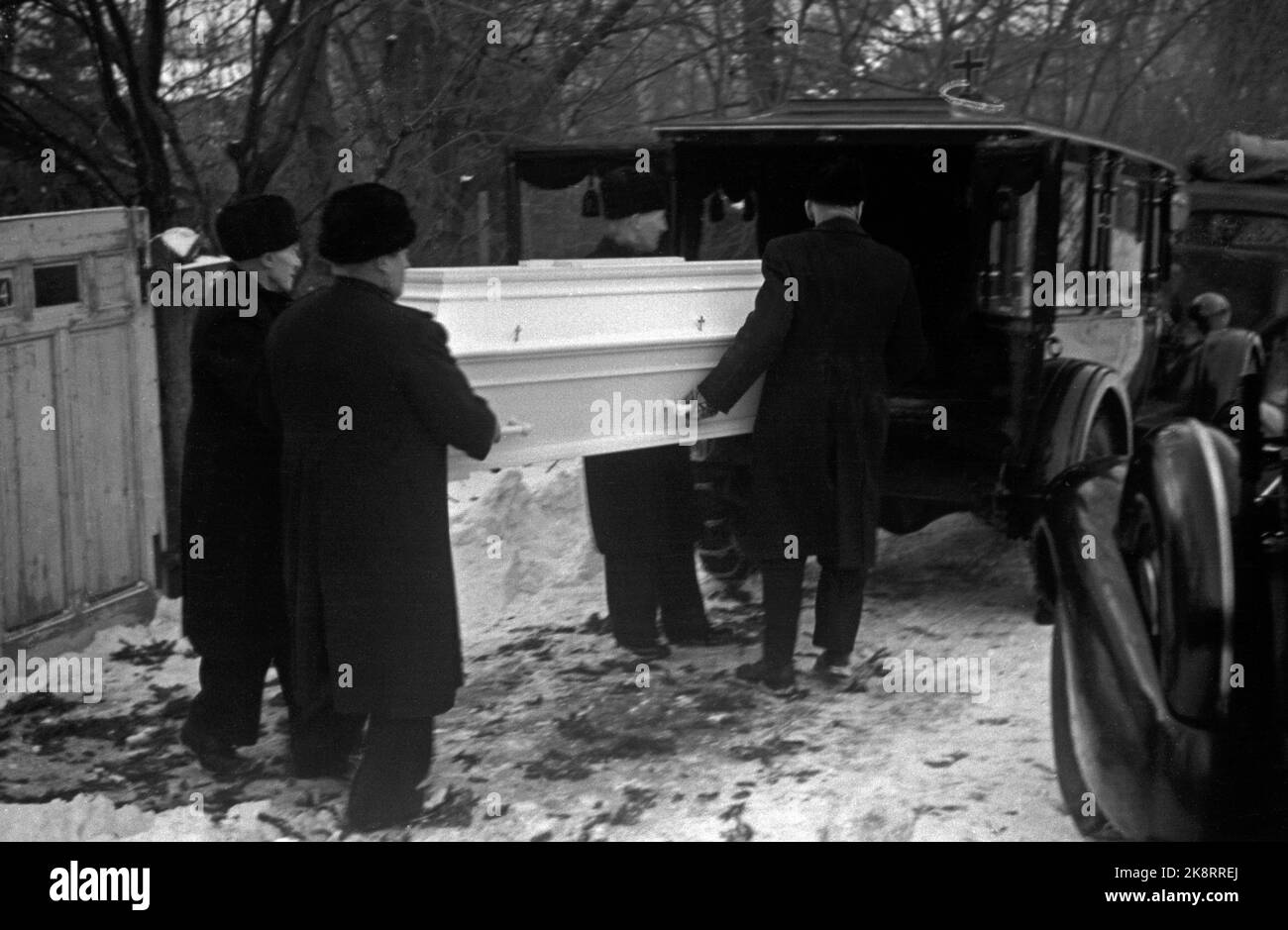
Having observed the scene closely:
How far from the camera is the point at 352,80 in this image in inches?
223

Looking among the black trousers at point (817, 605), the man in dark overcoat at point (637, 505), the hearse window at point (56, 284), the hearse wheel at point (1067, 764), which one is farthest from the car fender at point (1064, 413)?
the hearse window at point (56, 284)

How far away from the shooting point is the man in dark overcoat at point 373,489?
3615mm

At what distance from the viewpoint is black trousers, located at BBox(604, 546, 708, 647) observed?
5.27 metres

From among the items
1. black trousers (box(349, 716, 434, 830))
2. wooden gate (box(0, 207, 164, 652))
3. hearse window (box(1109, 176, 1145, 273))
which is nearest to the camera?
black trousers (box(349, 716, 434, 830))

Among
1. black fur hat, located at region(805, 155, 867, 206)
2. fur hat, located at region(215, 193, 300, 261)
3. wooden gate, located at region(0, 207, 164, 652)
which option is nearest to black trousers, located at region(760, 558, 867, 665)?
black fur hat, located at region(805, 155, 867, 206)

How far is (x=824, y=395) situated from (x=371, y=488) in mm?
1667

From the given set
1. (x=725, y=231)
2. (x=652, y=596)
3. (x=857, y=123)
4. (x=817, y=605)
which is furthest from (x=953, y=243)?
(x=652, y=596)

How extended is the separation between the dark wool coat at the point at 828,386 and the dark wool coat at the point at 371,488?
4.38ft

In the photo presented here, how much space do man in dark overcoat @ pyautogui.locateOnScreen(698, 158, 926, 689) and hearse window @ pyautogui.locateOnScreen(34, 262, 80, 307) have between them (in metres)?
2.34

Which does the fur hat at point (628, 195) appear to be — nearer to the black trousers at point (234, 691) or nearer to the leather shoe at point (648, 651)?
the leather shoe at point (648, 651)

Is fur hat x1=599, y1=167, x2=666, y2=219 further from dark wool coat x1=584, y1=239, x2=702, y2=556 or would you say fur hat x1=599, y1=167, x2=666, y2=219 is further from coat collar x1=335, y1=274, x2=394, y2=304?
coat collar x1=335, y1=274, x2=394, y2=304

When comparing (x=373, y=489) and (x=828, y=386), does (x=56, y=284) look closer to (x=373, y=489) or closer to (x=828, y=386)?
(x=373, y=489)

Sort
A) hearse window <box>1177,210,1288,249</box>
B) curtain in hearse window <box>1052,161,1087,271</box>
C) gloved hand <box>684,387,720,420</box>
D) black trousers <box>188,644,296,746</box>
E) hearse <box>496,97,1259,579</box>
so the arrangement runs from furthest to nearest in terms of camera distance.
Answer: hearse window <box>1177,210,1288,249</box> → curtain in hearse window <box>1052,161,1087,271</box> → hearse <box>496,97,1259,579</box> → gloved hand <box>684,387,720,420</box> → black trousers <box>188,644,296,746</box>

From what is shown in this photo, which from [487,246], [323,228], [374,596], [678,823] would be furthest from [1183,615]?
[487,246]
